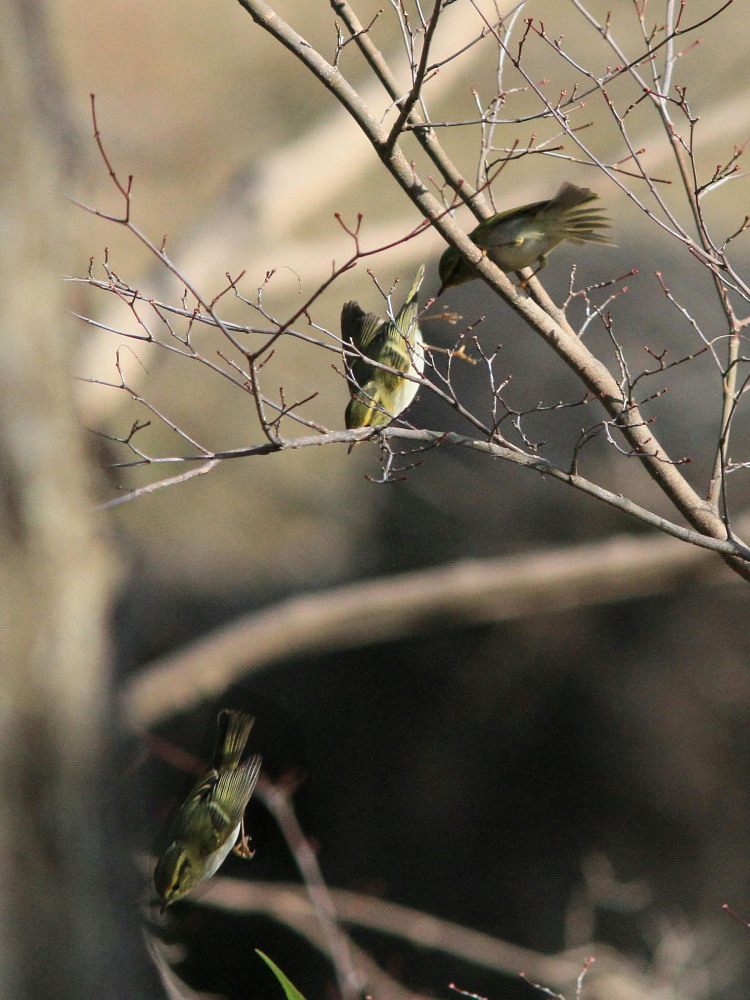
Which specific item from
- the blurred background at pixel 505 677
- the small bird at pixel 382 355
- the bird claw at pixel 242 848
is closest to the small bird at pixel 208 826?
the bird claw at pixel 242 848

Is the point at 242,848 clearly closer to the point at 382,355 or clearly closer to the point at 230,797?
the point at 230,797

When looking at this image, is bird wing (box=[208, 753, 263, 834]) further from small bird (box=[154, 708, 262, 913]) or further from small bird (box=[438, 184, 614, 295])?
small bird (box=[438, 184, 614, 295])

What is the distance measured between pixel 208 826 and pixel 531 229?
1.83ft

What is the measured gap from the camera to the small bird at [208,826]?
63cm

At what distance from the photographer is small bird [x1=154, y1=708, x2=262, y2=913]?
24.8 inches

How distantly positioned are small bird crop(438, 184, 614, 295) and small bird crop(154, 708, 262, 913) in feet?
1.46

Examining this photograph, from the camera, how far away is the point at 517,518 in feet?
7.84

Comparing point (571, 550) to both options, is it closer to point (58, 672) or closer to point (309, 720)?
point (309, 720)

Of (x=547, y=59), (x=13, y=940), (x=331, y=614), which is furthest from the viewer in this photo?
(x=547, y=59)

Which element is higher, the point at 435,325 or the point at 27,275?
the point at 435,325

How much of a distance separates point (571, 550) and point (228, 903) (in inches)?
42.3

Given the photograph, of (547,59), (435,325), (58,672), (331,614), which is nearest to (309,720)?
(331,614)

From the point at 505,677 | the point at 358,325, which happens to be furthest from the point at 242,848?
the point at 505,677

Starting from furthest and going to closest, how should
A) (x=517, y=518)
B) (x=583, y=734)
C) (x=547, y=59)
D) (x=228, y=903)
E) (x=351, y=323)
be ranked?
(x=547, y=59) < (x=517, y=518) < (x=583, y=734) < (x=228, y=903) < (x=351, y=323)
